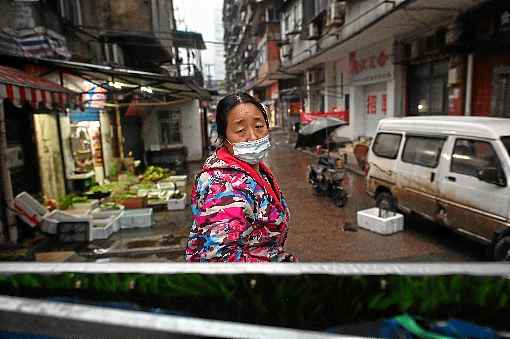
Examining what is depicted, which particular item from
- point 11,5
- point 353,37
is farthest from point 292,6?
point 11,5

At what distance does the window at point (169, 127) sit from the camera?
55.7 ft

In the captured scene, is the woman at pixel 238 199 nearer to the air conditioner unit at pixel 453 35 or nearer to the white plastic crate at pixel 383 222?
the white plastic crate at pixel 383 222

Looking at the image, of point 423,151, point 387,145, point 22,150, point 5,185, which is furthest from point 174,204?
point 423,151

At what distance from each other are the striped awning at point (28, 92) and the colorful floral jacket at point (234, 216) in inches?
166

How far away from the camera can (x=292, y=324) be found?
1098 mm

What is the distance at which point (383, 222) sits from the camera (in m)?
6.54

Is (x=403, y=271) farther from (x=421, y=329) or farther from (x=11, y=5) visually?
(x=11, y=5)

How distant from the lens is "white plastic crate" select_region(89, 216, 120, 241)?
6.88m

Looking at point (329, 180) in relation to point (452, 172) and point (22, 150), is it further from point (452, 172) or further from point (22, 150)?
point (22, 150)

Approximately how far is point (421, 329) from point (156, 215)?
26.9 feet

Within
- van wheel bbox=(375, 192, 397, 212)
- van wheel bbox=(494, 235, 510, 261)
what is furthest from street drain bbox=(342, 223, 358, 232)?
van wheel bbox=(494, 235, 510, 261)

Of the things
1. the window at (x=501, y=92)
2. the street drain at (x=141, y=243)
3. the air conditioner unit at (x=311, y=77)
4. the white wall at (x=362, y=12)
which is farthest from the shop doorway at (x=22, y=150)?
the air conditioner unit at (x=311, y=77)

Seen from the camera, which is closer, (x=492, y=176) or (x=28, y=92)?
(x=492, y=176)

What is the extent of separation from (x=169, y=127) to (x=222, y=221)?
16.4 meters
